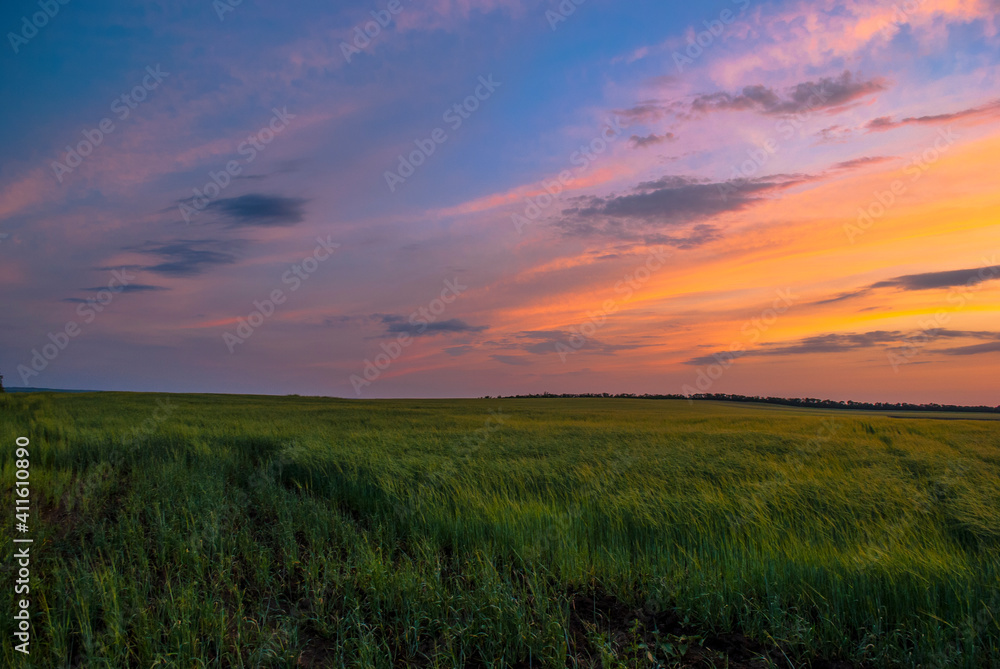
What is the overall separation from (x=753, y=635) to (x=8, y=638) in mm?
6694

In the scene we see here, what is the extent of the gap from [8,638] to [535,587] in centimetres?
487

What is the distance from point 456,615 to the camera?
4.58 m

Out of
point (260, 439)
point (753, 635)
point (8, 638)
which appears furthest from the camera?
point (260, 439)

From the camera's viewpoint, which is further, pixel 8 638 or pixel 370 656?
pixel 8 638

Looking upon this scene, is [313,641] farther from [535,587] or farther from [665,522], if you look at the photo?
[665,522]

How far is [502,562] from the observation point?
6023 mm

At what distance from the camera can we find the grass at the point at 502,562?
14.0 feet

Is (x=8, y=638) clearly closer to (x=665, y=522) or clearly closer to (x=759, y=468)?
(x=665, y=522)

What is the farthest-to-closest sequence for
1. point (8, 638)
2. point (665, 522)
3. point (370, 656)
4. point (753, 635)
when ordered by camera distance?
point (665, 522), point (8, 638), point (753, 635), point (370, 656)

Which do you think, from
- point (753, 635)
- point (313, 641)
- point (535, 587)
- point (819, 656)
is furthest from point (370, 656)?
point (819, 656)

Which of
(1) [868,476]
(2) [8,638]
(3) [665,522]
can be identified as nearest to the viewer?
(2) [8,638]

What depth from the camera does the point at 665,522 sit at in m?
6.94

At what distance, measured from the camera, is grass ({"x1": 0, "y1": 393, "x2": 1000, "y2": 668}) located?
4277mm

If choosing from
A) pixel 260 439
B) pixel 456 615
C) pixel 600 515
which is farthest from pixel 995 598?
pixel 260 439
